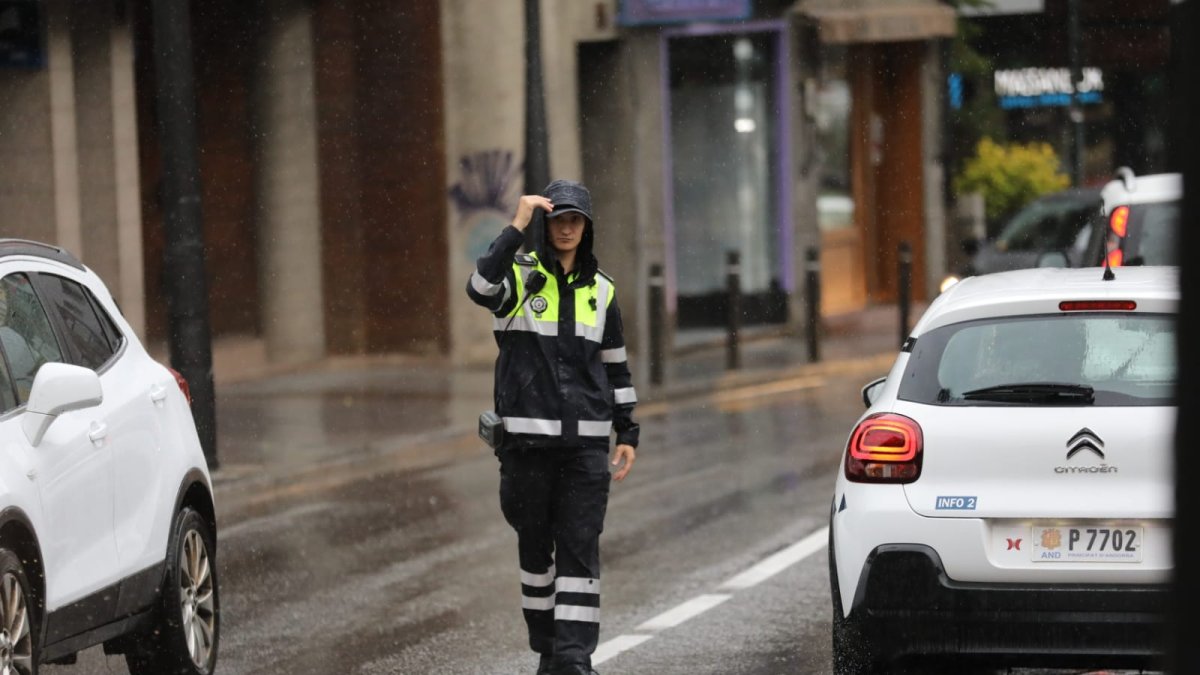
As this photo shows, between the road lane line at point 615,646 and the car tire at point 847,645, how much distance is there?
1299 mm

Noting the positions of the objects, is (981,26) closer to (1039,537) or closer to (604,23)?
(604,23)

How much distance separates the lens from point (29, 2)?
17562mm

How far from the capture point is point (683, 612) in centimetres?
923

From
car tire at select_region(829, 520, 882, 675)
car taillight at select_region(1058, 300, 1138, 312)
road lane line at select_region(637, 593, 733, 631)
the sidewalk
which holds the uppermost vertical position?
car taillight at select_region(1058, 300, 1138, 312)

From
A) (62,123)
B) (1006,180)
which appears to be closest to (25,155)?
(62,123)

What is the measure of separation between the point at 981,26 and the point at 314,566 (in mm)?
34482

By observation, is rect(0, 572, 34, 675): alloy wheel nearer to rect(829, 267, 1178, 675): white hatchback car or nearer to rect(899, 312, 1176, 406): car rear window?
rect(829, 267, 1178, 675): white hatchback car

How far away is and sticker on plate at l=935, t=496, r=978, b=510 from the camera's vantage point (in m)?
6.59

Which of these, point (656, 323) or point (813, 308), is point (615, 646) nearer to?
point (656, 323)

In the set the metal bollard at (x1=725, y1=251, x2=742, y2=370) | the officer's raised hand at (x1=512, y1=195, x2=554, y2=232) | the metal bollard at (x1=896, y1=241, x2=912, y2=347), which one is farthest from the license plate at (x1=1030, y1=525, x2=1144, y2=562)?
the metal bollard at (x1=896, y1=241, x2=912, y2=347)

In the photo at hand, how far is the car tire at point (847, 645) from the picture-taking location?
265 inches

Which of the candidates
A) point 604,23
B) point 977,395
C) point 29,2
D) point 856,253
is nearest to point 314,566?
point 977,395

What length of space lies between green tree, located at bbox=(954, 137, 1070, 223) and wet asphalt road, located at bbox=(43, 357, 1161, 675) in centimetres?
2009

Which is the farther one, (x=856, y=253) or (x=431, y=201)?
(x=856, y=253)
